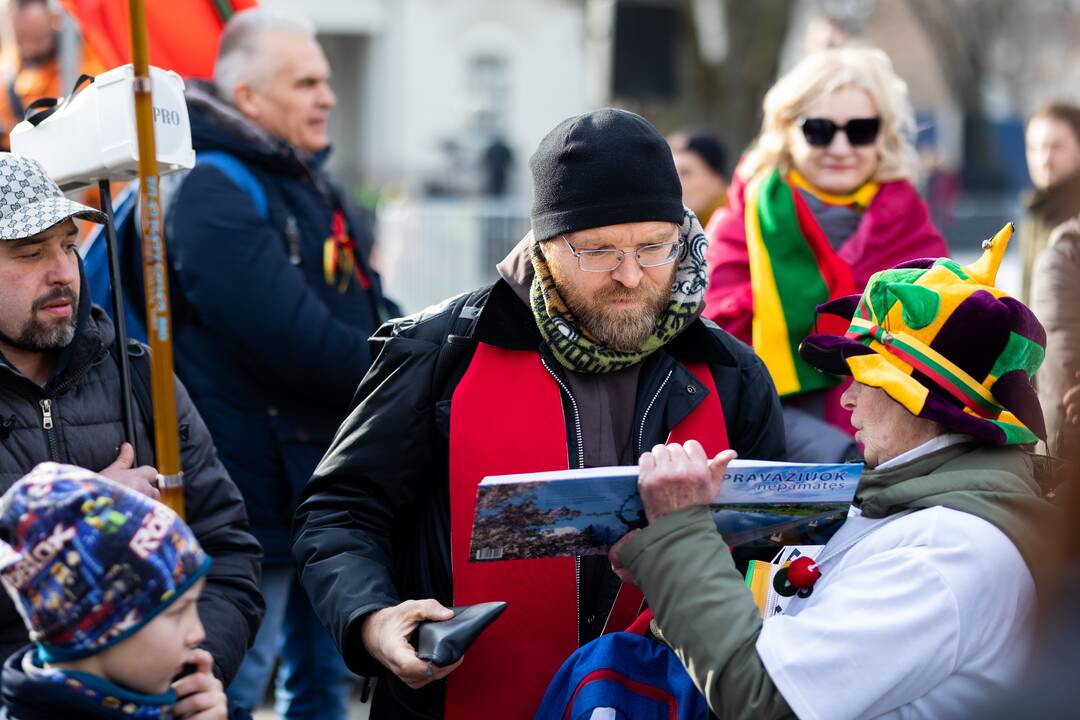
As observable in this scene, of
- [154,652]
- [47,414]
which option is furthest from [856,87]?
[154,652]

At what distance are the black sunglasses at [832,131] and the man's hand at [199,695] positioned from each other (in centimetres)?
278

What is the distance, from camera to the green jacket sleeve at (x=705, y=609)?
A: 7.53ft

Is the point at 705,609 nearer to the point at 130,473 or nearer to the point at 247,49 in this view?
the point at 130,473

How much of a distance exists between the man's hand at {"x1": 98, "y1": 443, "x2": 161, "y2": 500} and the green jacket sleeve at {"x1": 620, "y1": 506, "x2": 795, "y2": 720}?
0.97 meters

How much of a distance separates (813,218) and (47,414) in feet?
7.97

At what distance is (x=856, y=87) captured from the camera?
451 cm

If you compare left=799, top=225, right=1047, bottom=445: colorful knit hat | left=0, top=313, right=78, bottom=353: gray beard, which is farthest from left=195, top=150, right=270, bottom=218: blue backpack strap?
left=799, top=225, right=1047, bottom=445: colorful knit hat

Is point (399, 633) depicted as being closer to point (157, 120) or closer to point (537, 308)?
point (537, 308)

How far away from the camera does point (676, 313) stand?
279 cm

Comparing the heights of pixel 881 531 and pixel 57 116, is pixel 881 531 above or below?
below

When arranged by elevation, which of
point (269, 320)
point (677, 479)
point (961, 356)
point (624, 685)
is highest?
point (961, 356)

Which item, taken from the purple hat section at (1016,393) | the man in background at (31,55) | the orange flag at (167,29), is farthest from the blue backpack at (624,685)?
the man in background at (31,55)

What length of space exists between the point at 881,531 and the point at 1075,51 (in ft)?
132

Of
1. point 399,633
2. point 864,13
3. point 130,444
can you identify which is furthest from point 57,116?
point 864,13
